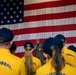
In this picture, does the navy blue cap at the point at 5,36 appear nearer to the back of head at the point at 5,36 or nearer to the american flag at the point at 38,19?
the back of head at the point at 5,36

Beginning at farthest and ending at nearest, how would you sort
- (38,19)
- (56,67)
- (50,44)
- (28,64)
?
(38,19), (28,64), (50,44), (56,67)

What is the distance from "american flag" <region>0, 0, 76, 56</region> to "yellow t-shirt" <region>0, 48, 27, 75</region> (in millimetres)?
5347

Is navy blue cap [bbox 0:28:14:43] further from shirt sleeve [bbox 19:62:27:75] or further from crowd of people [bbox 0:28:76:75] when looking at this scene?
shirt sleeve [bbox 19:62:27:75]

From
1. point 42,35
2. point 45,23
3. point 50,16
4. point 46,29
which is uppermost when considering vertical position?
point 50,16

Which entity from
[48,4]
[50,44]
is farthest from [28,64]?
[48,4]

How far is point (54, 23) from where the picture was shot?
7.76 meters

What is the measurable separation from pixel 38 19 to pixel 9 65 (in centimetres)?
599

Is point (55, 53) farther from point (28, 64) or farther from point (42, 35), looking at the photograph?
point (42, 35)

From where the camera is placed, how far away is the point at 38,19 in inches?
Answer: 317

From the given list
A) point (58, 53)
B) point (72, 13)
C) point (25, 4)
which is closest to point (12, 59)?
point (58, 53)

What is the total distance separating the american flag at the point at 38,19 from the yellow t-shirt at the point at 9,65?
5.35 metres

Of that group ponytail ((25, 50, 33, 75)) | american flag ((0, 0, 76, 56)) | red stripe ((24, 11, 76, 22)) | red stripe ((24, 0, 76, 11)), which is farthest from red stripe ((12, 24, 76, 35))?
ponytail ((25, 50, 33, 75))

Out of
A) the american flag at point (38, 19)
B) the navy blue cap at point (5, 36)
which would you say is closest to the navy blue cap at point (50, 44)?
the navy blue cap at point (5, 36)

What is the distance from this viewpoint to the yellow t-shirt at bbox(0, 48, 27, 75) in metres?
2.11
